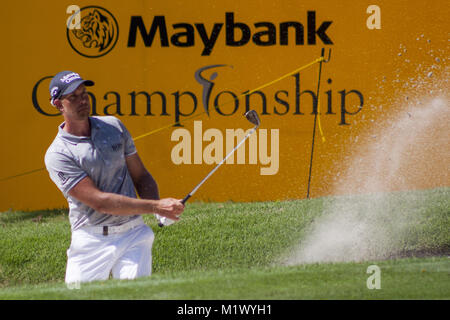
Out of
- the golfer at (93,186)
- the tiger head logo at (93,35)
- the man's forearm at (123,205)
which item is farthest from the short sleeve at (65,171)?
the tiger head logo at (93,35)

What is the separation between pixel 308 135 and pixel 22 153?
367cm

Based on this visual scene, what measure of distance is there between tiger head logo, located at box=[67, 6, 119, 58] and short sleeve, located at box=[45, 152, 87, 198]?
5.23m

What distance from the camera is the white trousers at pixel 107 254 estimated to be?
5168 mm

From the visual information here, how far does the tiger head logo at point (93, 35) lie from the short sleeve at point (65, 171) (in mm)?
5234

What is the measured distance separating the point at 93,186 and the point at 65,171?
22 centimetres

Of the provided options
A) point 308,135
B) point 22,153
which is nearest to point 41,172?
point 22,153

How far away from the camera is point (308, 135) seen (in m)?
9.94

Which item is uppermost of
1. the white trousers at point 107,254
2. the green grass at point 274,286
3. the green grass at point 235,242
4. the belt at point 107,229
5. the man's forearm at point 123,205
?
the man's forearm at point 123,205

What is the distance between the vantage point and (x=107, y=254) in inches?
203

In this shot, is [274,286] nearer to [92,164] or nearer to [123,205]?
[123,205]

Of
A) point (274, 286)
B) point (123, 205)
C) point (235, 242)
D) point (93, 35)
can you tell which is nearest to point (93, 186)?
point (123, 205)

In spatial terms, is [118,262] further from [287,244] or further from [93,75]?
[93,75]

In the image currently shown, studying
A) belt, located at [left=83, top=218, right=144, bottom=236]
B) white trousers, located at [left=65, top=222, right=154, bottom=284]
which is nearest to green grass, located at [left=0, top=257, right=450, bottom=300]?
white trousers, located at [left=65, top=222, right=154, bottom=284]

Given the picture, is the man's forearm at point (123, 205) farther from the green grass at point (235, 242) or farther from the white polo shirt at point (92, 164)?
the green grass at point (235, 242)
